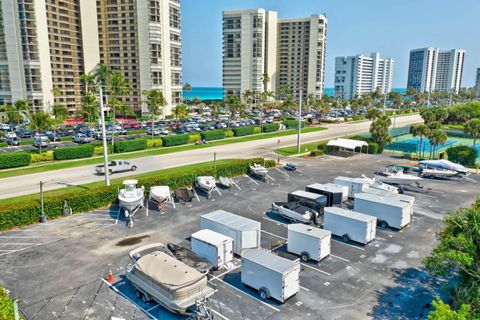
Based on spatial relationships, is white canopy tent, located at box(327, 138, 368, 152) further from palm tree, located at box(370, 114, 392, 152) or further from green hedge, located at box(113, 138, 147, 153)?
green hedge, located at box(113, 138, 147, 153)

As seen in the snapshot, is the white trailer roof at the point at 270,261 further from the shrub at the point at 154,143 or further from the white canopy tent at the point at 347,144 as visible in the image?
the shrub at the point at 154,143

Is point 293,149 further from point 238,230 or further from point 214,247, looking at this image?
point 214,247

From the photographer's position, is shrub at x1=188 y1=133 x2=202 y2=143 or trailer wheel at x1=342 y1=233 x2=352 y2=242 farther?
shrub at x1=188 y1=133 x2=202 y2=143

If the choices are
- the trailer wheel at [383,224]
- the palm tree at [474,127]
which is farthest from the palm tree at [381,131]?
the trailer wheel at [383,224]

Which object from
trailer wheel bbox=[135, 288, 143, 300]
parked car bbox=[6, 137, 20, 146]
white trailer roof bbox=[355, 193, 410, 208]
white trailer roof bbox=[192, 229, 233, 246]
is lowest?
trailer wheel bbox=[135, 288, 143, 300]

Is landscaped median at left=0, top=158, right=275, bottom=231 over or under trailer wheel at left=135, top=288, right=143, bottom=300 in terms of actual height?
over

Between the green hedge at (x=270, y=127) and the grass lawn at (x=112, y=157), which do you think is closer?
the grass lawn at (x=112, y=157)

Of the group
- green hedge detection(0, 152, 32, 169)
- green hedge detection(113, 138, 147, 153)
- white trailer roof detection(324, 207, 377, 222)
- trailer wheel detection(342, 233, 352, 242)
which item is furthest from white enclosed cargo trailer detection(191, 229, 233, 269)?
green hedge detection(113, 138, 147, 153)

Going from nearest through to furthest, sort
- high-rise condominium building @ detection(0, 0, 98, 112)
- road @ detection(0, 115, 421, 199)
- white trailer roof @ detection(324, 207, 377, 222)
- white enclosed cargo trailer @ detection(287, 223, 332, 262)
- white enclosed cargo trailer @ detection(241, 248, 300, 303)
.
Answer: white enclosed cargo trailer @ detection(241, 248, 300, 303) → white enclosed cargo trailer @ detection(287, 223, 332, 262) → white trailer roof @ detection(324, 207, 377, 222) → road @ detection(0, 115, 421, 199) → high-rise condominium building @ detection(0, 0, 98, 112)
